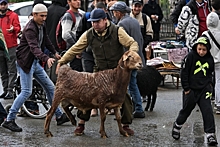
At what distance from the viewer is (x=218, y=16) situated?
10023mm

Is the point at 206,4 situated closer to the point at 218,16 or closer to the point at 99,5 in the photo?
the point at 218,16

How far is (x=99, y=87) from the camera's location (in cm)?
833

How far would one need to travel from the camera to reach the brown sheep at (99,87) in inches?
326

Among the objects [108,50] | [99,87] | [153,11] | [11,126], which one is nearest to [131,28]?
[108,50]

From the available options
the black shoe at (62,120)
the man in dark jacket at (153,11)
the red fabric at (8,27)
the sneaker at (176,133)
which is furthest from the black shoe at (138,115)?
the man in dark jacket at (153,11)

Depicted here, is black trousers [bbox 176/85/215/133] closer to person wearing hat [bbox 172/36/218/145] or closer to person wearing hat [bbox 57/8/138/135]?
person wearing hat [bbox 172/36/218/145]

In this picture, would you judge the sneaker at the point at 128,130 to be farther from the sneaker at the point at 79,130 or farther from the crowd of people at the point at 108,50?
the sneaker at the point at 79,130

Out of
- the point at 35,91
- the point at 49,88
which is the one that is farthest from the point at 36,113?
the point at 49,88

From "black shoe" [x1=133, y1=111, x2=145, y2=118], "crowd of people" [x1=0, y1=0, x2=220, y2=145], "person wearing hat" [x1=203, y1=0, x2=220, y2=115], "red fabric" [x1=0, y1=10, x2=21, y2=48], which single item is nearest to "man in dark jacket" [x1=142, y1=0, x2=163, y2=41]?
"crowd of people" [x1=0, y1=0, x2=220, y2=145]

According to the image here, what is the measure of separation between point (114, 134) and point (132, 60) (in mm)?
1205

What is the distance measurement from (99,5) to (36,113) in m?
2.13

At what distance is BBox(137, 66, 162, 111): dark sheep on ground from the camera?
10.5m

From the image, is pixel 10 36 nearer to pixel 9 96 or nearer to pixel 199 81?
pixel 9 96

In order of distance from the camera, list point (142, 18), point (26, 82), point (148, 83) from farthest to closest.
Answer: point (142, 18)
point (148, 83)
point (26, 82)
